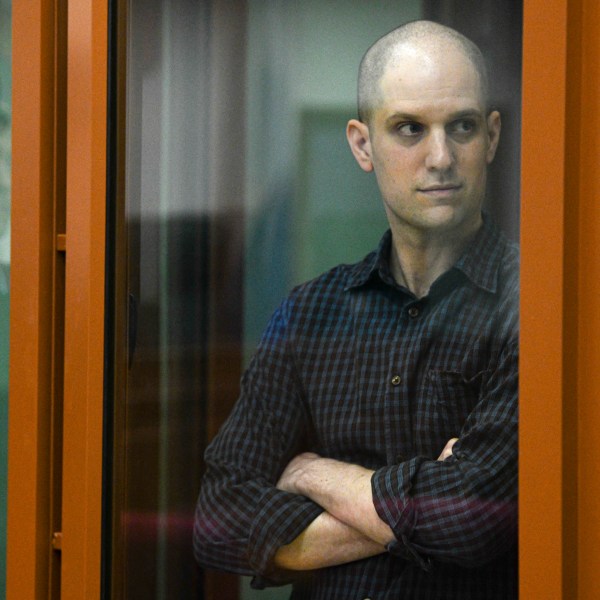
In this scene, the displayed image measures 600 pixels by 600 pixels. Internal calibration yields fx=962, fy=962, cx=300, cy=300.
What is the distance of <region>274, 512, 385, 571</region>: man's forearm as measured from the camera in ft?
4.38

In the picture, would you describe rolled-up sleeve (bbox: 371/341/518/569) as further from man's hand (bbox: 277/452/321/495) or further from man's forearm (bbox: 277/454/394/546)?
man's hand (bbox: 277/452/321/495)

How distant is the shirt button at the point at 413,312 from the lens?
1.33 metres

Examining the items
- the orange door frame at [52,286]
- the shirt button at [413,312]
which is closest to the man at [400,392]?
the shirt button at [413,312]

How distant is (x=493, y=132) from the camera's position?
50.0 inches

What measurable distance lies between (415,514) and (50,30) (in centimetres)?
102

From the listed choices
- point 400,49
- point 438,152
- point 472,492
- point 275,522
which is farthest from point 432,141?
point 275,522

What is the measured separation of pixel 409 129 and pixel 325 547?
59 centimetres

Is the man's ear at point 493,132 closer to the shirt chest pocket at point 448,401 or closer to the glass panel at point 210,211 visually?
the glass panel at point 210,211

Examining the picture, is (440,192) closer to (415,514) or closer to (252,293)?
(252,293)

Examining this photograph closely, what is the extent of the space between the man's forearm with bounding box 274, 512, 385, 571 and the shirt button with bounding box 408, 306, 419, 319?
302mm

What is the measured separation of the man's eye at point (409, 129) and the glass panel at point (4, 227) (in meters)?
0.78

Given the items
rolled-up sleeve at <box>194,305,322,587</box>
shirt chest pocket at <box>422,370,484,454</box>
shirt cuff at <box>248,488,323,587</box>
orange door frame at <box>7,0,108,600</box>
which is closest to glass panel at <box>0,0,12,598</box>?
orange door frame at <box>7,0,108,600</box>

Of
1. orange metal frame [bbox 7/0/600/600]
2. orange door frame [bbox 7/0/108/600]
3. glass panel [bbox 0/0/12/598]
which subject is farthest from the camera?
glass panel [bbox 0/0/12/598]

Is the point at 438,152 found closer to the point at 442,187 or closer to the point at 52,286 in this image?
the point at 442,187
